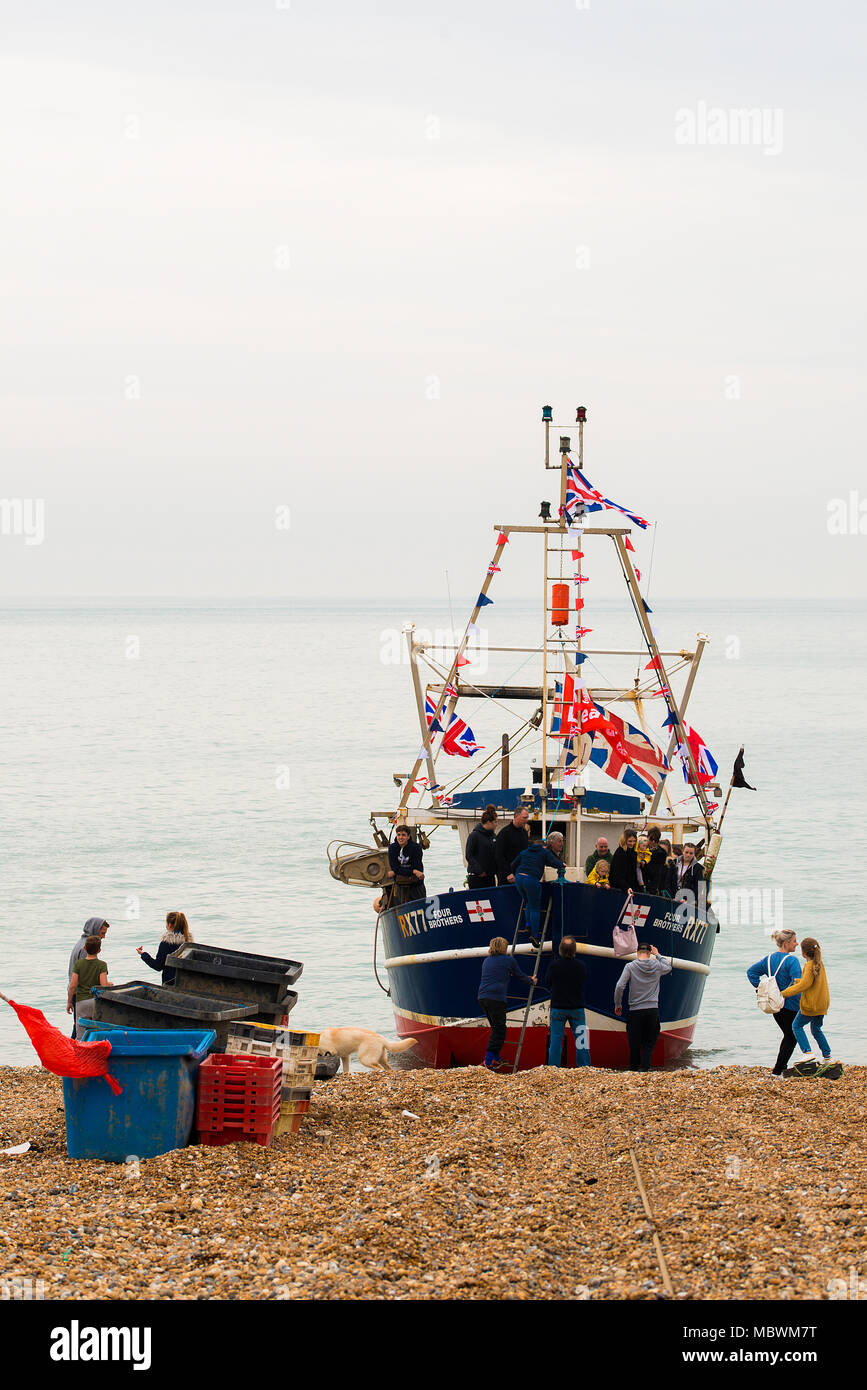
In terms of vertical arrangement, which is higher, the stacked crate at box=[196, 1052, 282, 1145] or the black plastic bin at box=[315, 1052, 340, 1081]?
the stacked crate at box=[196, 1052, 282, 1145]

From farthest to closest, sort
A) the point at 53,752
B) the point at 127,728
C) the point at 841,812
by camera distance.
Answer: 1. the point at 127,728
2. the point at 53,752
3. the point at 841,812

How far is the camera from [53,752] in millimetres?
59406

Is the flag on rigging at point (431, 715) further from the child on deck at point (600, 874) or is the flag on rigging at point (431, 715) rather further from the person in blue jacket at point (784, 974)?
the person in blue jacket at point (784, 974)

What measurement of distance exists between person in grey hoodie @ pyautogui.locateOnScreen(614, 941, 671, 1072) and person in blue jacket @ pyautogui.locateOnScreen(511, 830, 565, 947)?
1098 millimetres

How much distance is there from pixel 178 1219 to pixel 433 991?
778 centimetres

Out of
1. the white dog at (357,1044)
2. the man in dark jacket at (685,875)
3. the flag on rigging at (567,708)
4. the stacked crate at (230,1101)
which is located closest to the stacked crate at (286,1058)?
the stacked crate at (230,1101)

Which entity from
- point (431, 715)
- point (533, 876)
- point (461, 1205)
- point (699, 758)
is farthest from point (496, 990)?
point (461, 1205)

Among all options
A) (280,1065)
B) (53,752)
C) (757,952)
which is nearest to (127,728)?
(53,752)

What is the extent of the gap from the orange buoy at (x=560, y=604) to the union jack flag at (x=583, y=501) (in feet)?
2.76

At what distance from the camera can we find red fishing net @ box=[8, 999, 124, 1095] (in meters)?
8.15

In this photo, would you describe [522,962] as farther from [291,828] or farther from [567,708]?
[291,828]

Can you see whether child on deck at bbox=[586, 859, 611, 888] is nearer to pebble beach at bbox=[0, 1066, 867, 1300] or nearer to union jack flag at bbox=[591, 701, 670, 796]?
union jack flag at bbox=[591, 701, 670, 796]

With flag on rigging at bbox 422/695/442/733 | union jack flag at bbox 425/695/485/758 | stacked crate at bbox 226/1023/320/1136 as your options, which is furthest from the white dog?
flag on rigging at bbox 422/695/442/733

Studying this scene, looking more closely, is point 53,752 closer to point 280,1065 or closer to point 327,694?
point 327,694
